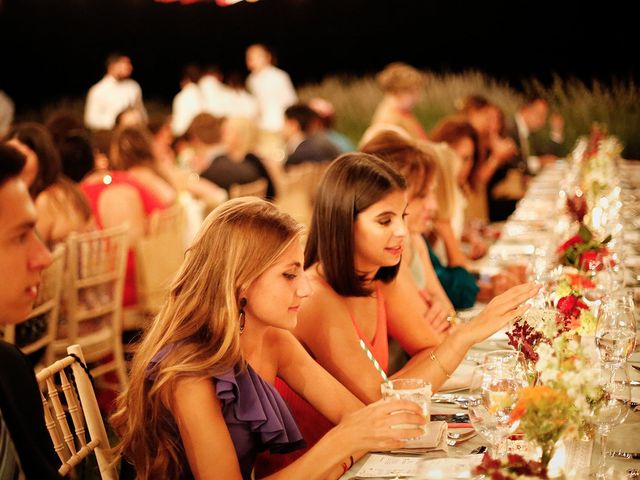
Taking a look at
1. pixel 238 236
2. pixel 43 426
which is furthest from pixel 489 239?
pixel 43 426

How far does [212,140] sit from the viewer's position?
7023 mm

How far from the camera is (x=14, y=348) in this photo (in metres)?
1.55

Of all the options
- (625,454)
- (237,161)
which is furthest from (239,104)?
(625,454)

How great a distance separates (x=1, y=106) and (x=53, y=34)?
4682 mm

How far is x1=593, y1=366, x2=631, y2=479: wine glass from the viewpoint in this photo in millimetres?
1743

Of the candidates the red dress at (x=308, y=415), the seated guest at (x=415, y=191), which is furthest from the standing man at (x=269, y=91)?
the red dress at (x=308, y=415)

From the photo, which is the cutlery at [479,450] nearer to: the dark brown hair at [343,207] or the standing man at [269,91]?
the dark brown hair at [343,207]

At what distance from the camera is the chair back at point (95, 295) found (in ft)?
13.4

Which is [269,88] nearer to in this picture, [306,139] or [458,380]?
[306,139]

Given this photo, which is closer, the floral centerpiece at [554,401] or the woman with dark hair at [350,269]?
the floral centerpiece at [554,401]

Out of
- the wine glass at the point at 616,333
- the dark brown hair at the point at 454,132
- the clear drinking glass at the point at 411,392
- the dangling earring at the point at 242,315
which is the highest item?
the dark brown hair at the point at 454,132

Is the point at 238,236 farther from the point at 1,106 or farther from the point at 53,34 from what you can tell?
the point at 53,34

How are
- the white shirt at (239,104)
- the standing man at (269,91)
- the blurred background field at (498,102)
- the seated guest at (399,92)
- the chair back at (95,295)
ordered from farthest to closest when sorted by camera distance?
1. the white shirt at (239,104)
2. the standing man at (269,91)
3. the blurred background field at (498,102)
4. the seated guest at (399,92)
5. the chair back at (95,295)

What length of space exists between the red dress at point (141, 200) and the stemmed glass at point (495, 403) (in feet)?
11.1
